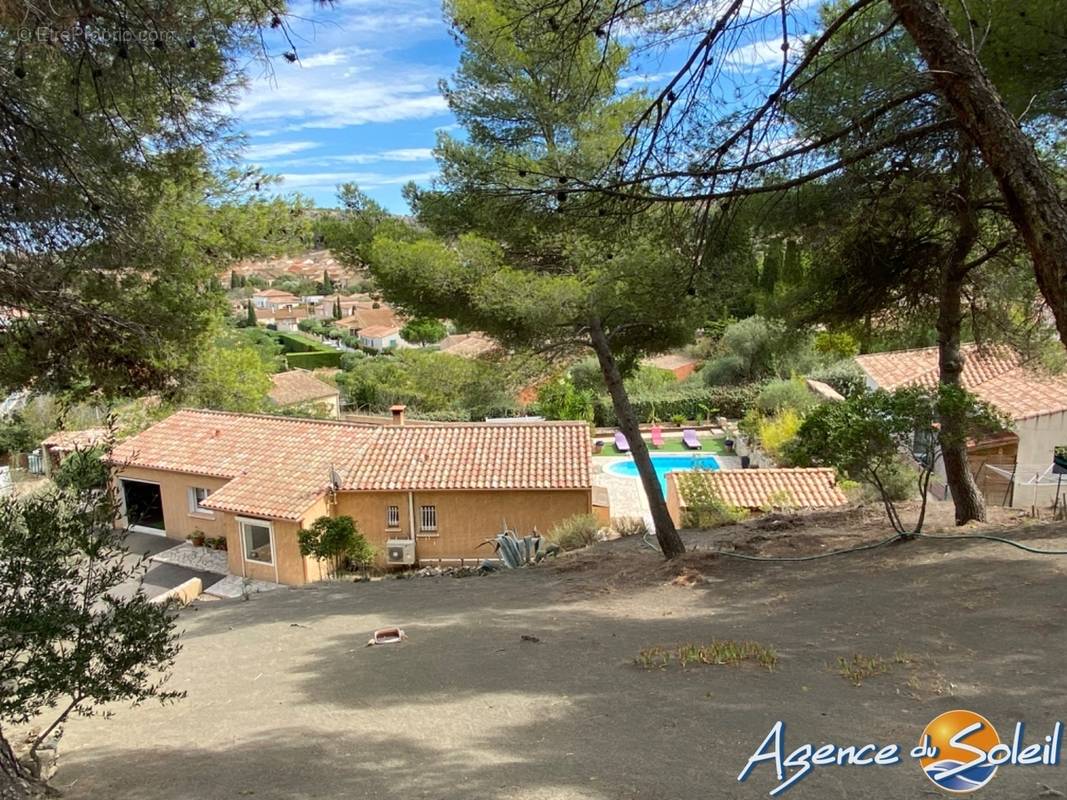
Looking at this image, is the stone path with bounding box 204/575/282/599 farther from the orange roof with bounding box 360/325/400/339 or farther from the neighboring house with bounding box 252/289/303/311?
the neighboring house with bounding box 252/289/303/311

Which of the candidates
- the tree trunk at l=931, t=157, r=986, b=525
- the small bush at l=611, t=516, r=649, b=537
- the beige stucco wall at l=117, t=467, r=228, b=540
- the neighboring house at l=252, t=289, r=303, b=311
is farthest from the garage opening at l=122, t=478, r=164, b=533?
the neighboring house at l=252, t=289, r=303, b=311

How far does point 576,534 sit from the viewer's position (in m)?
15.7

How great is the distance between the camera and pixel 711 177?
6660 mm

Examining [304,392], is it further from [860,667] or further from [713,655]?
[860,667]

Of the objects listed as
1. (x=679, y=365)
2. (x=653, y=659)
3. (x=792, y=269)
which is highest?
(x=792, y=269)

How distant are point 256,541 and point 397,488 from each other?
13.3 feet

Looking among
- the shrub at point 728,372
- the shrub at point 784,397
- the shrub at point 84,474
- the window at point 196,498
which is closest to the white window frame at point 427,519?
the window at point 196,498

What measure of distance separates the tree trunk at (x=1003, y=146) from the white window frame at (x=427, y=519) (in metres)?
16.2

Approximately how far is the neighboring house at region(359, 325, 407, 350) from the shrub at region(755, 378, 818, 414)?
5178 cm

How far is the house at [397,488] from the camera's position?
18812mm

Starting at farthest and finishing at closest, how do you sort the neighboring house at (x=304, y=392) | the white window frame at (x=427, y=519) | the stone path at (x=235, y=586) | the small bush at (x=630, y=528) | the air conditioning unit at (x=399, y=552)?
the neighboring house at (x=304, y=392) < the white window frame at (x=427, y=519) < the air conditioning unit at (x=399, y=552) < the stone path at (x=235, y=586) < the small bush at (x=630, y=528)

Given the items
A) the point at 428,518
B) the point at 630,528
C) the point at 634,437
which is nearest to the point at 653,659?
the point at 634,437

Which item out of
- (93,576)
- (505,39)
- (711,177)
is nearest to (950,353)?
(711,177)

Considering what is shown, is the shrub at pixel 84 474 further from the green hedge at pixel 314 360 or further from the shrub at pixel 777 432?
the green hedge at pixel 314 360
